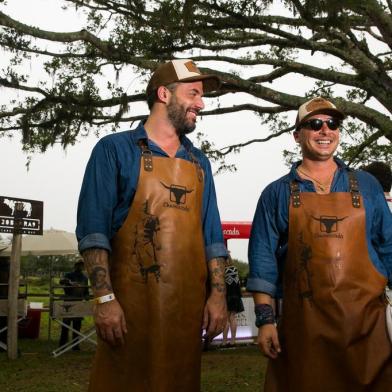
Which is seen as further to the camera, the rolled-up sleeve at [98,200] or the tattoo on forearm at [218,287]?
the tattoo on forearm at [218,287]

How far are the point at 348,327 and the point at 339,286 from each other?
0.19 m

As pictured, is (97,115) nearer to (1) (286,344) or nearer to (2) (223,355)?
(2) (223,355)

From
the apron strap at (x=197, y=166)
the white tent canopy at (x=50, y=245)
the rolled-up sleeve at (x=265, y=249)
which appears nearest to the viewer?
the apron strap at (x=197, y=166)

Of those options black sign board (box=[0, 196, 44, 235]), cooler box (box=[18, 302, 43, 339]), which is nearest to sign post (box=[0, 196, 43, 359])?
black sign board (box=[0, 196, 44, 235])

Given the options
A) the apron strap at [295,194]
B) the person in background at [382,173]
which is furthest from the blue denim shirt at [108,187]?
the person in background at [382,173]

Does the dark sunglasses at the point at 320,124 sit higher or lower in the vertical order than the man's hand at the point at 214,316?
higher

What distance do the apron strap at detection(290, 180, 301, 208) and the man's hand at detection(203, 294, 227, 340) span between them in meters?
0.59

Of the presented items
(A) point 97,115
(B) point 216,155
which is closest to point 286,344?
(A) point 97,115

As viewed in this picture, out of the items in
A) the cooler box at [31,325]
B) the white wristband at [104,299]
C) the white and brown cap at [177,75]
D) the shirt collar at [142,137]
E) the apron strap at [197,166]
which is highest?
the white and brown cap at [177,75]

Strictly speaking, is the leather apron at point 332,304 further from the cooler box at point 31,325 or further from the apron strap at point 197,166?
the cooler box at point 31,325

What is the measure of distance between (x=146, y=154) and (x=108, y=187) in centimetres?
24

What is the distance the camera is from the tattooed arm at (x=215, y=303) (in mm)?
3031

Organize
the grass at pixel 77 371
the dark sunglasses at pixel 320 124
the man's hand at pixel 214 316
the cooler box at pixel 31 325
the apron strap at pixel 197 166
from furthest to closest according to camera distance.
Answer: the cooler box at pixel 31 325 < the grass at pixel 77 371 < the dark sunglasses at pixel 320 124 < the apron strap at pixel 197 166 < the man's hand at pixel 214 316

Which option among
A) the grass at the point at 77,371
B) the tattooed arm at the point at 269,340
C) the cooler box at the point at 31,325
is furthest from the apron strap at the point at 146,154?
the cooler box at the point at 31,325
